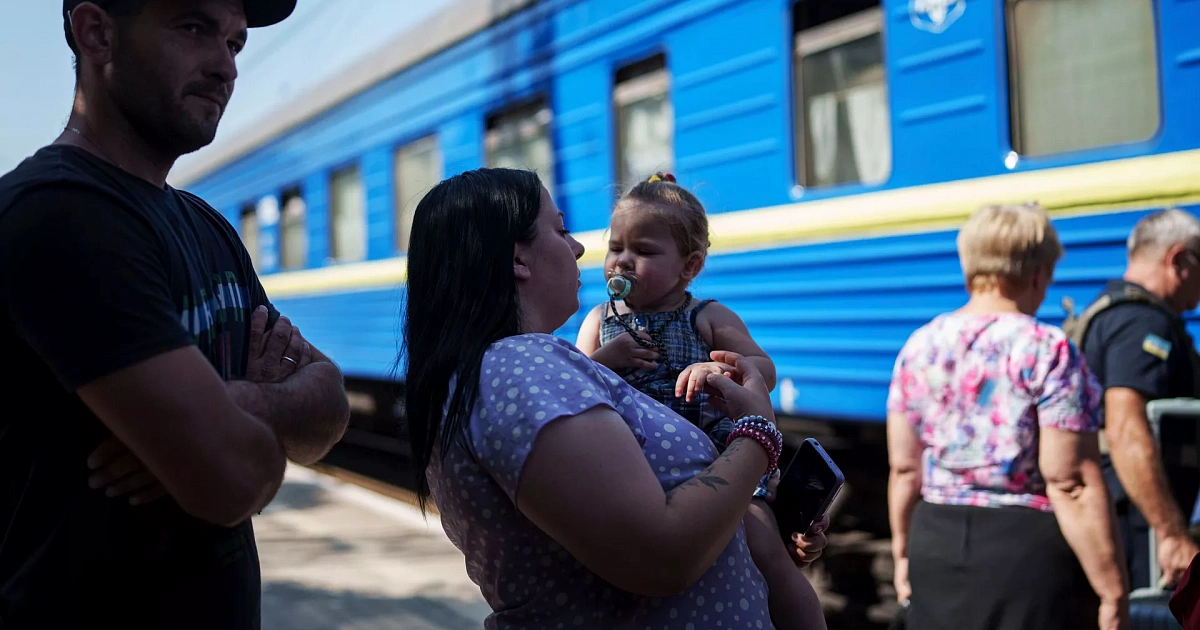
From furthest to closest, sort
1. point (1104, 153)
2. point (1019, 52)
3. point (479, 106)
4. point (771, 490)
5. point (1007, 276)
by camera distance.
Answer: point (479, 106) < point (1019, 52) < point (1104, 153) < point (1007, 276) < point (771, 490)

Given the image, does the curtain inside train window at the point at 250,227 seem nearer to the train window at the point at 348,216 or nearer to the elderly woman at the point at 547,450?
the train window at the point at 348,216

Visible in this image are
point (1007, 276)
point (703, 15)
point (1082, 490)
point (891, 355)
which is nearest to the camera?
point (1082, 490)

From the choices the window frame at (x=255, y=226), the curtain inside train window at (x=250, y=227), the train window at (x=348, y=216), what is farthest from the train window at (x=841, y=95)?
the curtain inside train window at (x=250, y=227)

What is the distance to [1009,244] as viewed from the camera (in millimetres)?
2652

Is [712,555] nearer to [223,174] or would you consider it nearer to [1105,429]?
[1105,429]

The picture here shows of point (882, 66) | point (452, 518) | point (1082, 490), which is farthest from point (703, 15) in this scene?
point (452, 518)

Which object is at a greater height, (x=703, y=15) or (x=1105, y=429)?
(x=703, y=15)

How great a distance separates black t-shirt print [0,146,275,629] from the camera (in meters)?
1.34

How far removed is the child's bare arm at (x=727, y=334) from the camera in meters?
2.22

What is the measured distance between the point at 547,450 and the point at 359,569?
4.20m

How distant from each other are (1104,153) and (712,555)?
2642mm

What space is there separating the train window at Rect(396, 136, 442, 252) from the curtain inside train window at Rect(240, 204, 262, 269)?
4045mm

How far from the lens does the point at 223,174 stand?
479 inches

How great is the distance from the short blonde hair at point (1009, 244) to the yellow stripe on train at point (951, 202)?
33.1 inches
